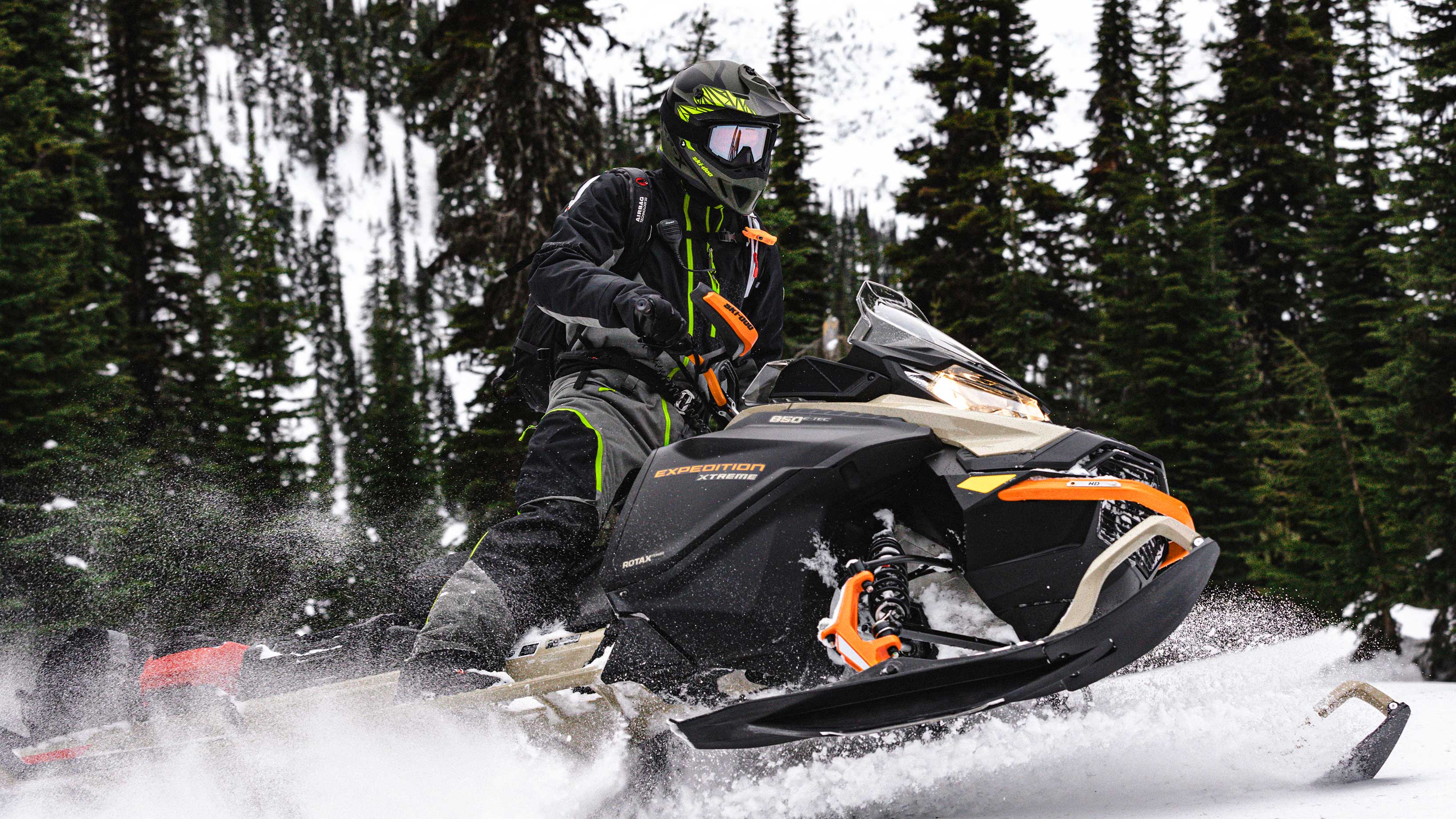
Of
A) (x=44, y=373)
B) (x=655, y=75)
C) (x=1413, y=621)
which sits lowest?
(x=1413, y=621)

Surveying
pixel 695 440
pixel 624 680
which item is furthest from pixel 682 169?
pixel 624 680

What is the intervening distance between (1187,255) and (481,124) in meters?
11.3

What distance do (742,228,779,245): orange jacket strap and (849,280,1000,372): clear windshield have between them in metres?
0.75

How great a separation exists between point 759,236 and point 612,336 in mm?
787

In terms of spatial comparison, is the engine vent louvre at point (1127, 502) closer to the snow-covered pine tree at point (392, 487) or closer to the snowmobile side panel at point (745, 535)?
the snowmobile side panel at point (745, 535)

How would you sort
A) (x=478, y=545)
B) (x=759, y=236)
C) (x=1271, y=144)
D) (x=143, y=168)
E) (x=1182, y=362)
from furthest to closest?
(x=1271, y=144), (x=143, y=168), (x=1182, y=362), (x=759, y=236), (x=478, y=545)

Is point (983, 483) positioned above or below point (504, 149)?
below

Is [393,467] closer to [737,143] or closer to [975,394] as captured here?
[737,143]

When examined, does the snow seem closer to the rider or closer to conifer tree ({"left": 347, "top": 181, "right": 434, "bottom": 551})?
the rider

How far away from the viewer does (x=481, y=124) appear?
48.7 feet

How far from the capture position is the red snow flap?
12.0ft

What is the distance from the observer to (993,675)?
248cm

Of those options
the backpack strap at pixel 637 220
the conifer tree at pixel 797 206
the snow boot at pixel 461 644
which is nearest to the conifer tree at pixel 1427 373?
the conifer tree at pixel 797 206

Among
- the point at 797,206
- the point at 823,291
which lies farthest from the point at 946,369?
the point at 823,291
